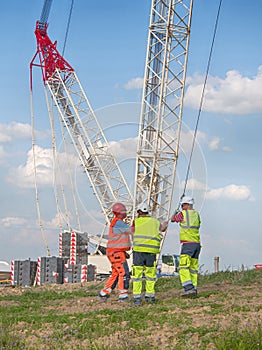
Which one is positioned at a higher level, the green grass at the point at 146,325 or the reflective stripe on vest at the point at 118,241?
the reflective stripe on vest at the point at 118,241

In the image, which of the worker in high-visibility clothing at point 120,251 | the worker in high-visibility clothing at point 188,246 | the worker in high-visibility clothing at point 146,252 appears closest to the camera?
the worker in high-visibility clothing at point 146,252

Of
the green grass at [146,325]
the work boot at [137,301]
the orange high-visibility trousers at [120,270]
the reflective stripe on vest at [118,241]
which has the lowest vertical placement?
the green grass at [146,325]

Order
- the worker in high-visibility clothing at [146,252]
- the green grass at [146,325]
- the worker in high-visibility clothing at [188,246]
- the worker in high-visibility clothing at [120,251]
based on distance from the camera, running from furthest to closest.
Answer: the worker in high-visibility clothing at [120,251], the worker in high-visibility clothing at [188,246], the worker in high-visibility clothing at [146,252], the green grass at [146,325]

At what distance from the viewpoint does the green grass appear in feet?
24.8

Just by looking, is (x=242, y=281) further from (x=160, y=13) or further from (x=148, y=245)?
(x=160, y=13)

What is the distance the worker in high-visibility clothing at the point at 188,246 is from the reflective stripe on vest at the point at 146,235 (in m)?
0.55

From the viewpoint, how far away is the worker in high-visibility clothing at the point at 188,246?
1110cm

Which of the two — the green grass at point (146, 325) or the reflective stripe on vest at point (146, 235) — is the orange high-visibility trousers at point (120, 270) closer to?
the green grass at point (146, 325)

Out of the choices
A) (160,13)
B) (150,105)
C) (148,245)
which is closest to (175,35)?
(160,13)

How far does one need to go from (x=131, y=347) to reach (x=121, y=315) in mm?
1834

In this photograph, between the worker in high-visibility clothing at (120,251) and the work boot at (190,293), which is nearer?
the work boot at (190,293)

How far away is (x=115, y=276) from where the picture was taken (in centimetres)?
1159

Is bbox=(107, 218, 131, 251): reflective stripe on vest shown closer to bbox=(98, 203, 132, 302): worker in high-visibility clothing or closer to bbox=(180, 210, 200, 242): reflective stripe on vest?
bbox=(98, 203, 132, 302): worker in high-visibility clothing

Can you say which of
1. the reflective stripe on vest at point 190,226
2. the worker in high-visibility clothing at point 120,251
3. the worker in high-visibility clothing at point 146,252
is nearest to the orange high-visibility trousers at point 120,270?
the worker in high-visibility clothing at point 120,251
